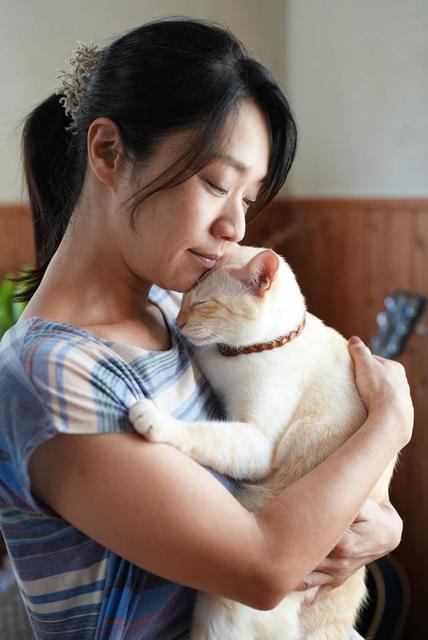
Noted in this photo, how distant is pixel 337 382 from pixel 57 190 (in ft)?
1.97

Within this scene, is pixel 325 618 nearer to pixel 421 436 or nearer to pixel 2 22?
pixel 421 436

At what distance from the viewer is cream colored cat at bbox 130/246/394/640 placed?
94 cm

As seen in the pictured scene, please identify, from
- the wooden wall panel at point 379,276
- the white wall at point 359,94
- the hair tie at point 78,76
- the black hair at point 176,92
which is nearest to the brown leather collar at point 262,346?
the black hair at point 176,92

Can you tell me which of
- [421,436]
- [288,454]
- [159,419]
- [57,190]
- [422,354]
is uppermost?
[57,190]

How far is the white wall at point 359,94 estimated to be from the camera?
2.66 metres

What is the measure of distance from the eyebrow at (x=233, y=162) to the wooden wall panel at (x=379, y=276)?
6.23 feet

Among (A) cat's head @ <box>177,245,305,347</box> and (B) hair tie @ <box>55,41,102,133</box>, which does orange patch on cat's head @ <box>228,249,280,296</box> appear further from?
(B) hair tie @ <box>55,41,102,133</box>

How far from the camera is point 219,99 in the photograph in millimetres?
861

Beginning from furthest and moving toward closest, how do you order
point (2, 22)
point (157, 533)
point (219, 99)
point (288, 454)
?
point (2, 22) < point (288, 454) < point (219, 99) < point (157, 533)

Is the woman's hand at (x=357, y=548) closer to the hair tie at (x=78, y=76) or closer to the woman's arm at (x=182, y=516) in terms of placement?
the woman's arm at (x=182, y=516)

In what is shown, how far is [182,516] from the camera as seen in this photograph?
0.74 meters

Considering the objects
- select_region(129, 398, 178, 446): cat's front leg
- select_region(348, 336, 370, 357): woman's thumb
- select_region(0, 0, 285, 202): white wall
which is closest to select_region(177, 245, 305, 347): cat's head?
select_region(348, 336, 370, 357): woman's thumb

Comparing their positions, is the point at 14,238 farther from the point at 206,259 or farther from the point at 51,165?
the point at 206,259

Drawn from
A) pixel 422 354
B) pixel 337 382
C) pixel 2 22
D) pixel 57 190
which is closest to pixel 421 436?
Result: pixel 422 354
